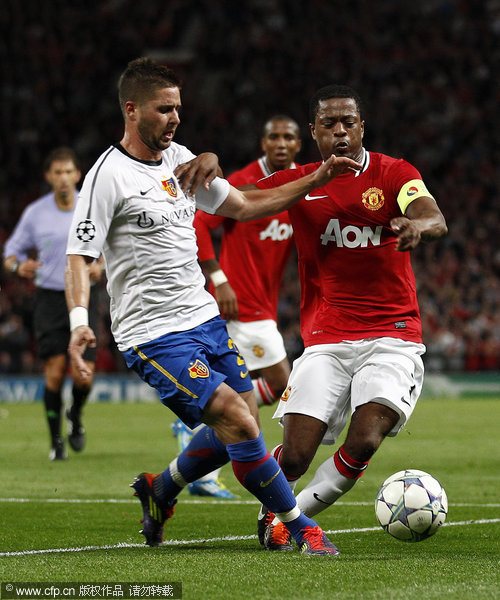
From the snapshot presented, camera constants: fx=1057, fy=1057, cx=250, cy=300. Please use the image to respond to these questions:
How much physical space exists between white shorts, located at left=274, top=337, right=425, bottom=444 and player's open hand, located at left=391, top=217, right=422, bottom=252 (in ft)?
3.35

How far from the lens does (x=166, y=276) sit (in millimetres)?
5355

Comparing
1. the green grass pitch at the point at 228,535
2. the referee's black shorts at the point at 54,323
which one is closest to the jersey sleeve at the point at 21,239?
the referee's black shorts at the point at 54,323

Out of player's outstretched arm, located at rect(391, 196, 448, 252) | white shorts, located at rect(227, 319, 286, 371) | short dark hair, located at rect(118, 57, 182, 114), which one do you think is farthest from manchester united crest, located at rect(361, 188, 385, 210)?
white shorts, located at rect(227, 319, 286, 371)

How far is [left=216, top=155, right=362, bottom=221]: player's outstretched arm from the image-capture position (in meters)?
5.47

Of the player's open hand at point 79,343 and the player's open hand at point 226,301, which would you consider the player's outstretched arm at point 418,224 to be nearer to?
the player's open hand at point 79,343

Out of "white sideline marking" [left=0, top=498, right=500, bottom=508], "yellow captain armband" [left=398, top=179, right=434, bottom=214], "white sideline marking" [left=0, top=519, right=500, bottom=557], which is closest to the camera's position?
"white sideline marking" [left=0, top=519, right=500, bottom=557]

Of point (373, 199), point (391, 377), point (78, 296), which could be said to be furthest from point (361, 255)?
point (78, 296)

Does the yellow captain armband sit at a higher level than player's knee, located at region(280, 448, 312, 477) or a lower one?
higher

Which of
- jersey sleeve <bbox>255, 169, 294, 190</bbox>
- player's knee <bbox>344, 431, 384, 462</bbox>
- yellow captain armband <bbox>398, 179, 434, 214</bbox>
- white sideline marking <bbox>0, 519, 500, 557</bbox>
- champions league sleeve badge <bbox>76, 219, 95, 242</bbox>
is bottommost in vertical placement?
white sideline marking <bbox>0, 519, 500, 557</bbox>

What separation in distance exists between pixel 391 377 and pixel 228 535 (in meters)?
1.40

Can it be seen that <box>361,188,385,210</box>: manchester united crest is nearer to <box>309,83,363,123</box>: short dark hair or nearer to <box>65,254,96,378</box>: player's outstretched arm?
<box>309,83,363,123</box>: short dark hair

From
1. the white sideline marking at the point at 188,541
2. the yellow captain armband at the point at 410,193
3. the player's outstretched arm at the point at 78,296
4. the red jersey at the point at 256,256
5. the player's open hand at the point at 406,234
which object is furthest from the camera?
the red jersey at the point at 256,256

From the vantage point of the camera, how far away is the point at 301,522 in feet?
17.4

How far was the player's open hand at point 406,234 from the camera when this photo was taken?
15.7ft
